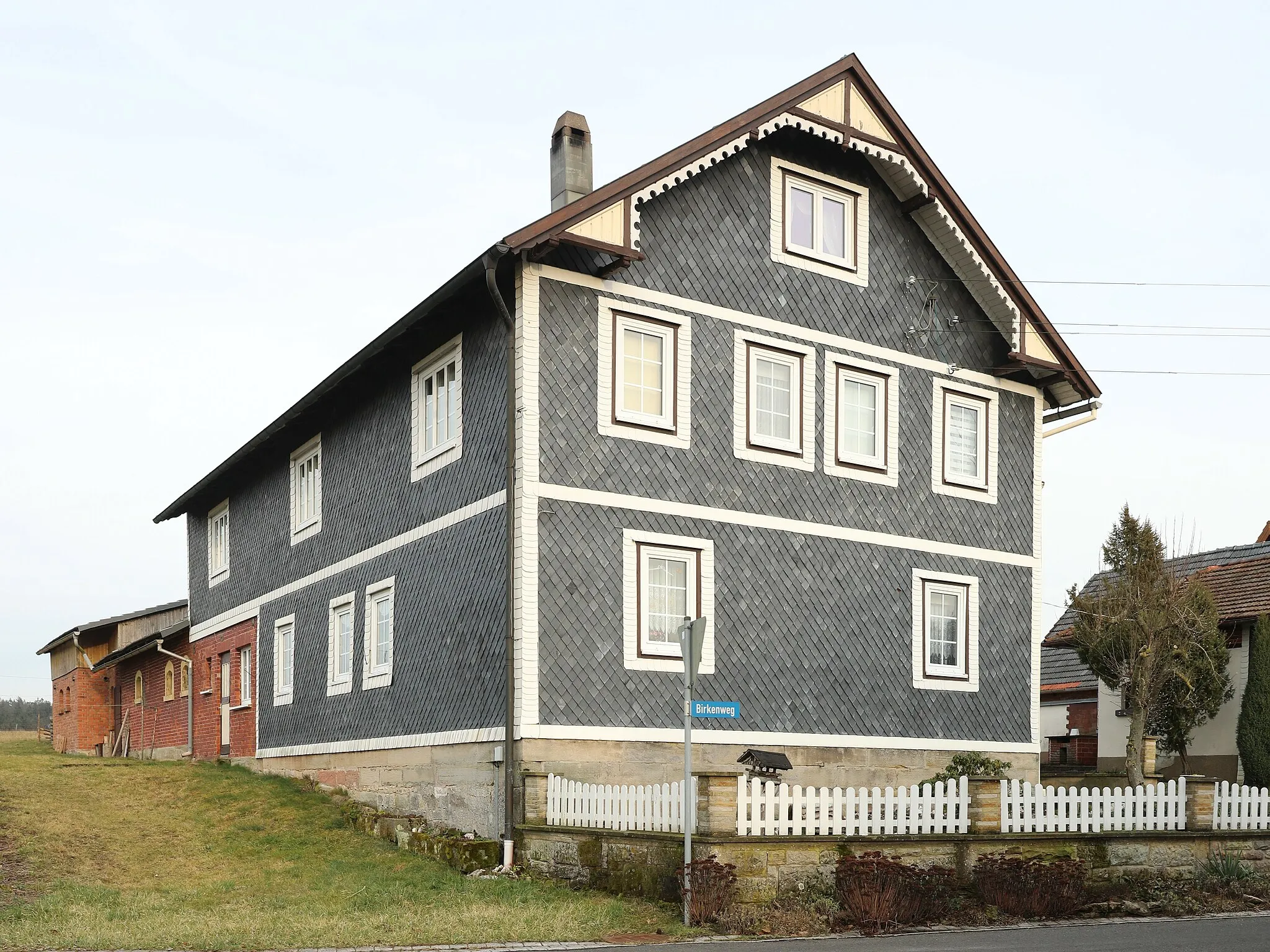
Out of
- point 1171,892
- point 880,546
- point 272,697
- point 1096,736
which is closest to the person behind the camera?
point 1171,892

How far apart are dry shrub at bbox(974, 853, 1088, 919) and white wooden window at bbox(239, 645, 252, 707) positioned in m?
18.3

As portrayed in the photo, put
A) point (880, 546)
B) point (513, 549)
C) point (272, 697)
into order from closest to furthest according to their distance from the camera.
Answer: point (513, 549), point (880, 546), point (272, 697)

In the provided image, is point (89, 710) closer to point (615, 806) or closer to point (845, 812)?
point (615, 806)

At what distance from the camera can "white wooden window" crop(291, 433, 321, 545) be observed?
27.2 m

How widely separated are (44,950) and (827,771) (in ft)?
39.6

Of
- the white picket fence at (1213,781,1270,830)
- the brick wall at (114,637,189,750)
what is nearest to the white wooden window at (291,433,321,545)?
the brick wall at (114,637,189,750)

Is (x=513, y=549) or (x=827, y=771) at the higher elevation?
(x=513, y=549)

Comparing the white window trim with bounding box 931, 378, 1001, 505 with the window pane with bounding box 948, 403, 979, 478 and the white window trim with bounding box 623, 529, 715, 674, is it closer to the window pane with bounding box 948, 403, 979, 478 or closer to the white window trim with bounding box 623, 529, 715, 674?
the window pane with bounding box 948, 403, 979, 478

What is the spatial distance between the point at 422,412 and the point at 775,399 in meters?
5.53

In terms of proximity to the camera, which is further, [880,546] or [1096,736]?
[1096,736]

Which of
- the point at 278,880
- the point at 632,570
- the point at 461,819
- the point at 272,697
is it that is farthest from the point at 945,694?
the point at 272,697

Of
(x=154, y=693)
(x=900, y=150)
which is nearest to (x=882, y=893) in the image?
(x=900, y=150)

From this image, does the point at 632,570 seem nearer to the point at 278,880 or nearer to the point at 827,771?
the point at 827,771

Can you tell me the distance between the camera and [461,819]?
65.9 feet
